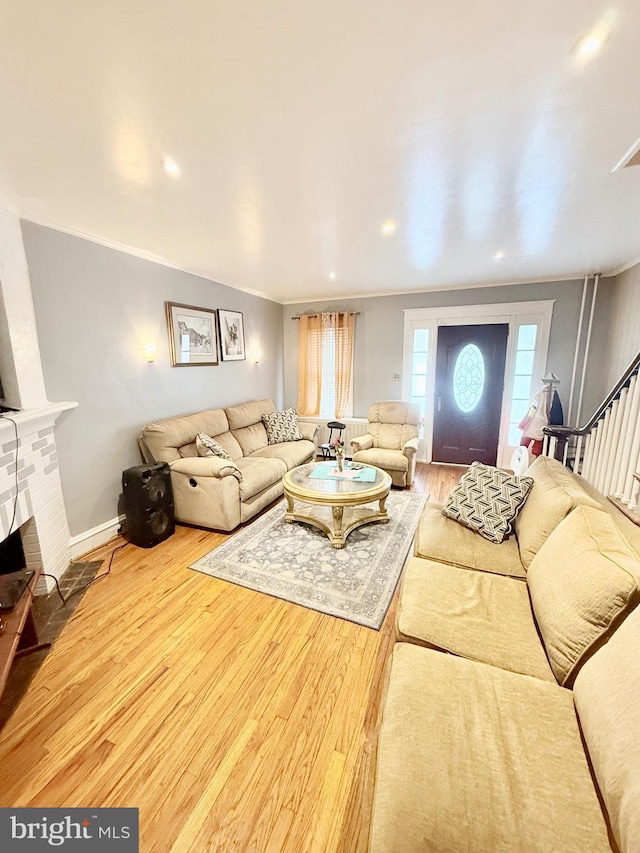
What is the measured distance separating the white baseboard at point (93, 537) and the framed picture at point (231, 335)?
2.27 m

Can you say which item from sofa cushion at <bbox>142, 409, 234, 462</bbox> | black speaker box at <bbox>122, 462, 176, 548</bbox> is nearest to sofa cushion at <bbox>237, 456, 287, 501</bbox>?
sofa cushion at <bbox>142, 409, 234, 462</bbox>

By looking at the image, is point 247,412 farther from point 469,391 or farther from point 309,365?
point 469,391

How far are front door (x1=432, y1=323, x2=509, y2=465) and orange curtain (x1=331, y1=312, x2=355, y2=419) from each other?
4.29ft

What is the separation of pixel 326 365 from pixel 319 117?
4.02m

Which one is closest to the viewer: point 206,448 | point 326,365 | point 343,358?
point 206,448

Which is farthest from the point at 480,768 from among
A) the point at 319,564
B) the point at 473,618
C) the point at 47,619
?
the point at 47,619

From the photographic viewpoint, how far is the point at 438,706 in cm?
106

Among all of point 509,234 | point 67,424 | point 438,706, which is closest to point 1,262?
point 67,424

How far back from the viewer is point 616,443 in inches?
96.6

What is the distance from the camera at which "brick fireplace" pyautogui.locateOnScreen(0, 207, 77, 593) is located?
200 centimetres

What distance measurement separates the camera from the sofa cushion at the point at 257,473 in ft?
10.3

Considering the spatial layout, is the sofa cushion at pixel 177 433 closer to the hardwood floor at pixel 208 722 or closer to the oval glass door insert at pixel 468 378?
the hardwood floor at pixel 208 722

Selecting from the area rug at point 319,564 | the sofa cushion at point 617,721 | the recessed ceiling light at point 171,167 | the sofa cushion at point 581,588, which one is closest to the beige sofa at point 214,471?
the area rug at point 319,564

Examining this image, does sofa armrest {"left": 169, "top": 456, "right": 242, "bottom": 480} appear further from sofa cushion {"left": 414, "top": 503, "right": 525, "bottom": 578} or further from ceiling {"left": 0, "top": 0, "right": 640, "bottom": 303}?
ceiling {"left": 0, "top": 0, "right": 640, "bottom": 303}
